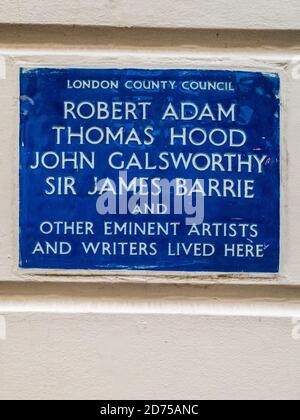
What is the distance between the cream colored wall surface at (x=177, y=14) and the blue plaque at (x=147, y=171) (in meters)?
0.18

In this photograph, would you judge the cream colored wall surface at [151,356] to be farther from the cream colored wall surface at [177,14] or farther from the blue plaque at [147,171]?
the cream colored wall surface at [177,14]

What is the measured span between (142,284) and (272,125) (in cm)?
74

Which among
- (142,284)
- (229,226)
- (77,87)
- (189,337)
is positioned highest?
(77,87)

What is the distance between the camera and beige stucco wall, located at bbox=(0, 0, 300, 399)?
6.90 ft

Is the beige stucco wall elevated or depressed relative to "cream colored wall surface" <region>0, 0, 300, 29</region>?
depressed

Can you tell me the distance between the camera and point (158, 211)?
6.90ft

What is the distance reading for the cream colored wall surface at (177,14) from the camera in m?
Result: 2.10

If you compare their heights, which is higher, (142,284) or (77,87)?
(77,87)

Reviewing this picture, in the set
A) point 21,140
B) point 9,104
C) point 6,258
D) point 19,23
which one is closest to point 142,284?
point 6,258

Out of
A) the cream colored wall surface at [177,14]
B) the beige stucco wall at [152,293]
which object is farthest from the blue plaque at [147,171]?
the cream colored wall surface at [177,14]

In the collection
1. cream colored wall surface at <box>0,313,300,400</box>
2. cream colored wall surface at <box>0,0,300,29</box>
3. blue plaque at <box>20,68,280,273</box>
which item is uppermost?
cream colored wall surface at <box>0,0,300,29</box>

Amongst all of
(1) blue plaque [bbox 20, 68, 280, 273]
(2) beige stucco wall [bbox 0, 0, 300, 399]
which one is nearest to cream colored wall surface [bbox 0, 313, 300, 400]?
(2) beige stucco wall [bbox 0, 0, 300, 399]

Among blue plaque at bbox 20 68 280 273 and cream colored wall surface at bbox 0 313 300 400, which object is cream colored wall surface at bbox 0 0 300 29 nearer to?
blue plaque at bbox 20 68 280 273

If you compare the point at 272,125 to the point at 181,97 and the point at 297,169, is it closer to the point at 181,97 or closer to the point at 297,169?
the point at 297,169
